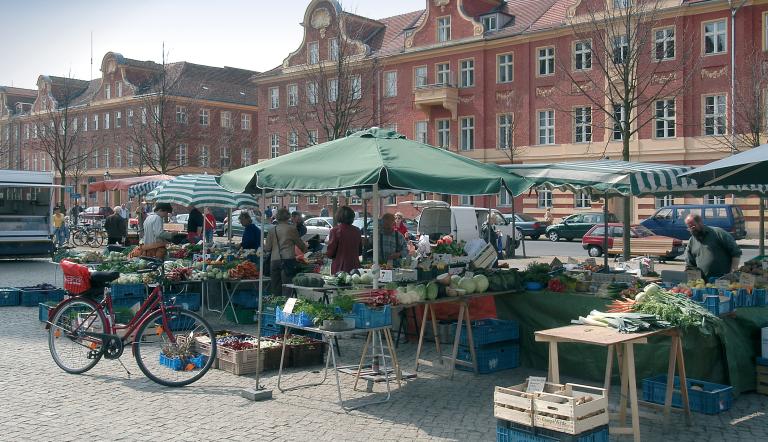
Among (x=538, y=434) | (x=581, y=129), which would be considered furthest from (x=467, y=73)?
(x=538, y=434)

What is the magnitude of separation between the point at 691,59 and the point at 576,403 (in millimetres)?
30248

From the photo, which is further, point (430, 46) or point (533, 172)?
point (430, 46)

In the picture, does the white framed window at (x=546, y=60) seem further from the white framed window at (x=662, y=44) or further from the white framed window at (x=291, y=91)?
the white framed window at (x=291, y=91)

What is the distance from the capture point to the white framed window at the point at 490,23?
134 feet

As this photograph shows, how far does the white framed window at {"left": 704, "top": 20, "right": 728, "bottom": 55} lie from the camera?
107ft

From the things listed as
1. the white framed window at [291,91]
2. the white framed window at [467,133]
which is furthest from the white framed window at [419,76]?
the white framed window at [291,91]

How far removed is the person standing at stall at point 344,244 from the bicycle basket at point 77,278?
3.32m

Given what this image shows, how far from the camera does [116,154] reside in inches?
2598

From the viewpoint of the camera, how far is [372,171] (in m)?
6.84

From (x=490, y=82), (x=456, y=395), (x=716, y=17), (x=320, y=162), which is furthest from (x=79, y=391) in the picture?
(x=490, y=82)

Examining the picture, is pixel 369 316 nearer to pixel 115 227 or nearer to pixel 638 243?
pixel 115 227

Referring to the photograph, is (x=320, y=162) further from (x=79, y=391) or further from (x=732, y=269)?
(x=732, y=269)

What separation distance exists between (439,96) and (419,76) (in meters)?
2.51

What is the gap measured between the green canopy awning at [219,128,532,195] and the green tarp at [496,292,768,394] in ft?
5.04
